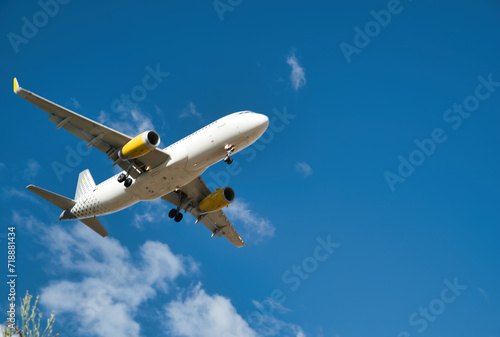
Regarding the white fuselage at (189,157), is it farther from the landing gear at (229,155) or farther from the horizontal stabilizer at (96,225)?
the horizontal stabilizer at (96,225)

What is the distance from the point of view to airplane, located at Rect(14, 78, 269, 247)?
31781 millimetres

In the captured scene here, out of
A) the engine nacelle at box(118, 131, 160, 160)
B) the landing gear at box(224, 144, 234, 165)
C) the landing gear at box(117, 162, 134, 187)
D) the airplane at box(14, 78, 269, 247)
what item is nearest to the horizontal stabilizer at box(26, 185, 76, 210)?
the airplane at box(14, 78, 269, 247)

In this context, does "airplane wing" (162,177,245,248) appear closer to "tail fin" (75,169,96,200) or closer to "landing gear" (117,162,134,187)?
"tail fin" (75,169,96,200)

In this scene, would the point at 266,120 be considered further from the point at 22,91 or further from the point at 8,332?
the point at 8,332

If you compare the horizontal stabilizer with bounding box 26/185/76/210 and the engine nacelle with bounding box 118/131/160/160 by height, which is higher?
the horizontal stabilizer with bounding box 26/185/76/210

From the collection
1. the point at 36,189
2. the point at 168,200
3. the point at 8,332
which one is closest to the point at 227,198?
the point at 168,200

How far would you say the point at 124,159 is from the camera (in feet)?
106

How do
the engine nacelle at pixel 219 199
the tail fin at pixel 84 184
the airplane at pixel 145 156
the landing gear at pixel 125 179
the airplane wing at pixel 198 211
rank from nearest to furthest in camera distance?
the airplane at pixel 145 156 → the landing gear at pixel 125 179 → the engine nacelle at pixel 219 199 → the tail fin at pixel 84 184 → the airplane wing at pixel 198 211

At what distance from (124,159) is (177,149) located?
3781 mm

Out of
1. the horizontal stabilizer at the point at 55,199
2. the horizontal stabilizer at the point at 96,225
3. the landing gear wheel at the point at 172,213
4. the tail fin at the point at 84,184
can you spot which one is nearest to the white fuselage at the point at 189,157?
the tail fin at the point at 84,184

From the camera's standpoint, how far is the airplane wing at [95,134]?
103 ft

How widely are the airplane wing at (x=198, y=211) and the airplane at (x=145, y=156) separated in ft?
6.35

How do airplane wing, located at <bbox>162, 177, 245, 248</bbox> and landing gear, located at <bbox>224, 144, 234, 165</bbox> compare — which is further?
airplane wing, located at <bbox>162, 177, 245, 248</bbox>

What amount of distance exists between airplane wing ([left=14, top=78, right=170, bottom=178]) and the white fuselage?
2.28 feet
